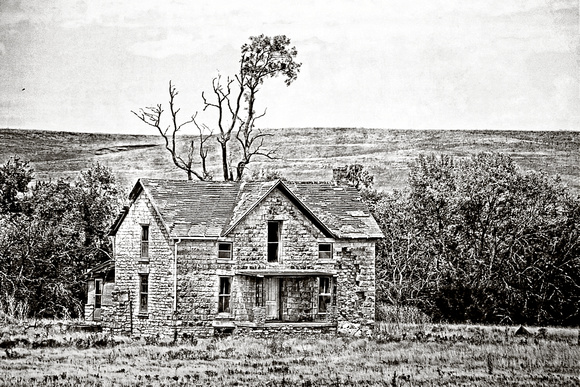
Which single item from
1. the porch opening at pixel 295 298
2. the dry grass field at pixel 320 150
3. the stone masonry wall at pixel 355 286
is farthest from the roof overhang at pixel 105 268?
the dry grass field at pixel 320 150

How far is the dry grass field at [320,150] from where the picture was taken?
238 ft

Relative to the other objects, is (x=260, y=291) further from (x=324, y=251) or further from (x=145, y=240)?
(x=145, y=240)

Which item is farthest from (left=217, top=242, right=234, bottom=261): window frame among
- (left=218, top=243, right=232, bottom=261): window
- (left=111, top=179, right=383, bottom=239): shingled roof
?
(left=111, top=179, right=383, bottom=239): shingled roof

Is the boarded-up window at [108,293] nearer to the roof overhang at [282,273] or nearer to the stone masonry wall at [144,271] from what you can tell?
the stone masonry wall at [144,271]

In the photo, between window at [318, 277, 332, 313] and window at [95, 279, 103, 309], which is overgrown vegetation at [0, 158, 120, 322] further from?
window at [318, 277, 332, 313]

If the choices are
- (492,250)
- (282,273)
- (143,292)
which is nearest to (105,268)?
(143,292)

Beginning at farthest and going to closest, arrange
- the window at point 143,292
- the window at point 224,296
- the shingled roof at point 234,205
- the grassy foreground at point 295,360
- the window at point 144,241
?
1. the window at point 144,241
2. the window at point 143,292
3. the shingled roof at point 234,205
4. the window at point 224,296
5. the grassy foreground at point 295,360

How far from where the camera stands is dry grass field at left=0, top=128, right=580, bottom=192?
72438 mm

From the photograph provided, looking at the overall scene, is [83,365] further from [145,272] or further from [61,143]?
[61,143]

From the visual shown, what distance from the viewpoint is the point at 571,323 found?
3719cm

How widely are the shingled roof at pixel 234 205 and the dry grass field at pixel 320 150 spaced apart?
112 ft

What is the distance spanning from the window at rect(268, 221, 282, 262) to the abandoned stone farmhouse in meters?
0.03

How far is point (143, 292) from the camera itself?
3297cm

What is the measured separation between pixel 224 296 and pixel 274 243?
2405mm
